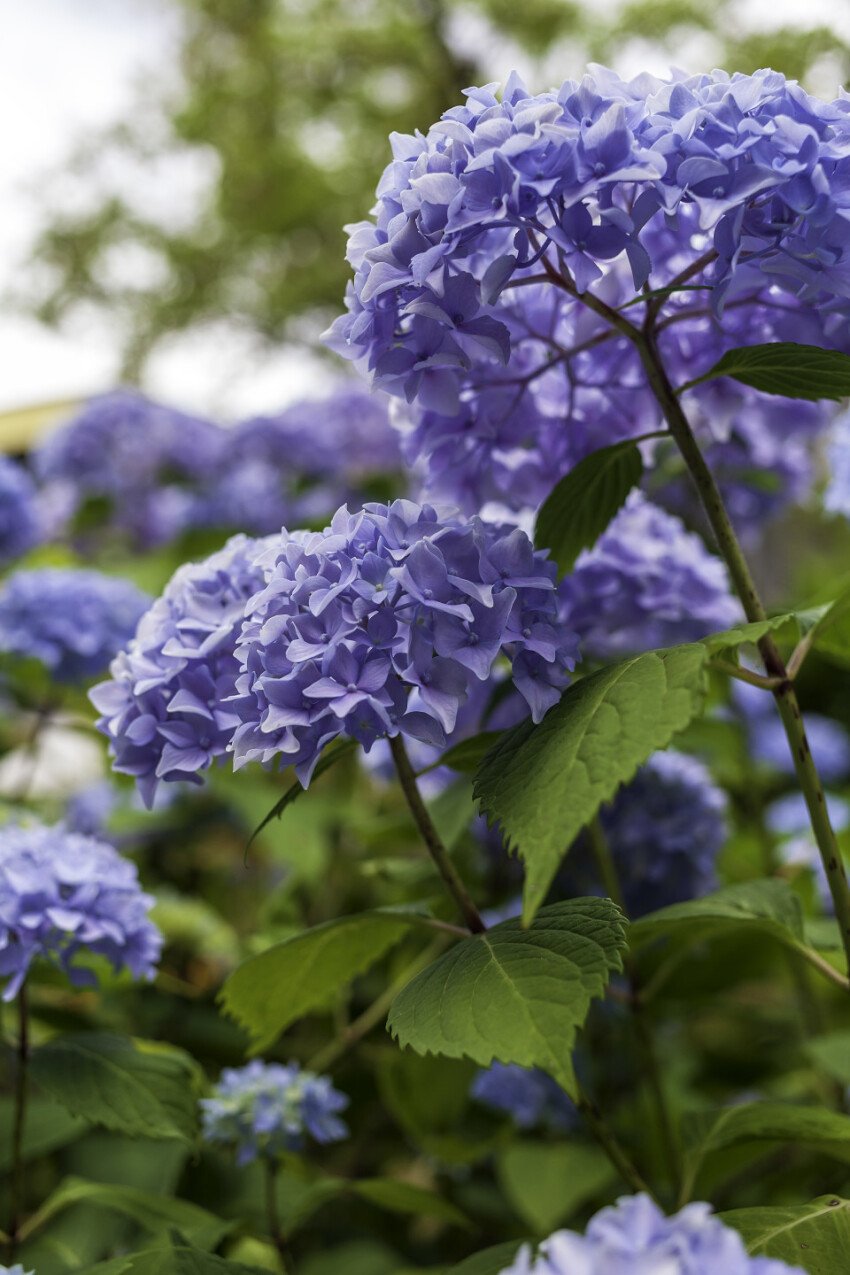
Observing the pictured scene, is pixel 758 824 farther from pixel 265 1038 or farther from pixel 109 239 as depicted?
pixel 109 239

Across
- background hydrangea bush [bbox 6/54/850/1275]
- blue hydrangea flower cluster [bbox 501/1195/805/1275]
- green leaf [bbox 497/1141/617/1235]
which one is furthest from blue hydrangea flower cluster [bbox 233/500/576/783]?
green leaf [bbox 497/1141/617/1235]

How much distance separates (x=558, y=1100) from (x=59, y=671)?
3.02 ft

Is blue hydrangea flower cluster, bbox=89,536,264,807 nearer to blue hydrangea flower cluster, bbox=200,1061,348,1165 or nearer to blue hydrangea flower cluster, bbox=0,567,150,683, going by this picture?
blue hydrangea flower cluster, bbox=200,1061,348,1165

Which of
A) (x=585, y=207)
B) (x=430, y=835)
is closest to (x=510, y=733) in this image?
(x=430, y=835)

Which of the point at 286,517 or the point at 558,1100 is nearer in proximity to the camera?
the point at 558,1100

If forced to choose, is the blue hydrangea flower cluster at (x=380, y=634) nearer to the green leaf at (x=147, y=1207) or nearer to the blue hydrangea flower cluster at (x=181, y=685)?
the blue hydrangea flower cluster at (x=181, y=685)

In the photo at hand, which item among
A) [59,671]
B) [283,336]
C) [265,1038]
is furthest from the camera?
[283,336]

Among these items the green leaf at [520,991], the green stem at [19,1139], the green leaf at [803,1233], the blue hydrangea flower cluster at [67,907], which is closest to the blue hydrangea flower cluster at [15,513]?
the blue hydrangea flower cluster at [67,907]

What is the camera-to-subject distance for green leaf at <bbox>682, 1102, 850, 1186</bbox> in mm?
708

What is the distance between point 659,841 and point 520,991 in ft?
2.15

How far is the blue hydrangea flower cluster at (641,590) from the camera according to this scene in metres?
1.03

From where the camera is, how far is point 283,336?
28.6 ft

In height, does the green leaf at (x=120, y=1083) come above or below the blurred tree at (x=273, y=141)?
below

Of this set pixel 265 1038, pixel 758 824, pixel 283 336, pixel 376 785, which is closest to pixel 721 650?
pixel 265 1038
